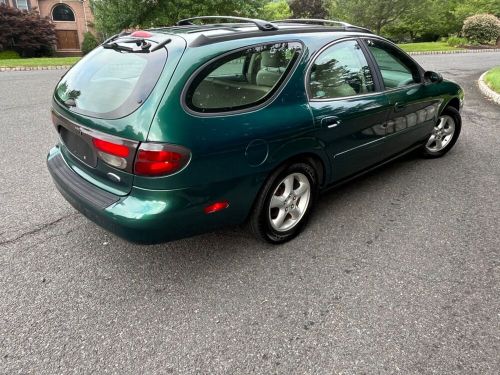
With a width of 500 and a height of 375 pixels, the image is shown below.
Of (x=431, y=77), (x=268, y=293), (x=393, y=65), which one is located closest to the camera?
(x=268, y=293)

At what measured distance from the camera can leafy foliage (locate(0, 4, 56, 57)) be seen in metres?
26.5

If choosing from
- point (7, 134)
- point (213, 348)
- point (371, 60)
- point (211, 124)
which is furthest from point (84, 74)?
point (7, 134)

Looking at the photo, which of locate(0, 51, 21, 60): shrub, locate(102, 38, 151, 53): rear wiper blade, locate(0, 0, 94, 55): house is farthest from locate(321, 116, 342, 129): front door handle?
locate(0, 0, 94, 55): house

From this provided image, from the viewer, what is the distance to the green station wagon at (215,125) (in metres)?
2.24

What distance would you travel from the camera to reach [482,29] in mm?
25594

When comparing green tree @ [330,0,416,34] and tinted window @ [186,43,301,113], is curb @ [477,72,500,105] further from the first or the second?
green tree @ [330,0,416,34]

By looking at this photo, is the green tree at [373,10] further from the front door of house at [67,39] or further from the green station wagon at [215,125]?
the front door of house at [67,39]

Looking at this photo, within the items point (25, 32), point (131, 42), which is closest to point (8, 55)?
point (25, 32)

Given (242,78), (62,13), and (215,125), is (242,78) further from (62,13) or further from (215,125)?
(62,13)

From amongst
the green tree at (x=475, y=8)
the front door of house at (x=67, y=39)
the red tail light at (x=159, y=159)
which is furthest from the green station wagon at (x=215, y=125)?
the front door of house at (x=67, y=39)

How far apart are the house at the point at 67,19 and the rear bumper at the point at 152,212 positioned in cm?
3560

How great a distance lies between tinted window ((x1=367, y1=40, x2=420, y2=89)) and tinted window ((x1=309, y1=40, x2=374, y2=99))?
260mm

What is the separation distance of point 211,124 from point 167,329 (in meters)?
1.25

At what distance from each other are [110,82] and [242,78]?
91 cm
